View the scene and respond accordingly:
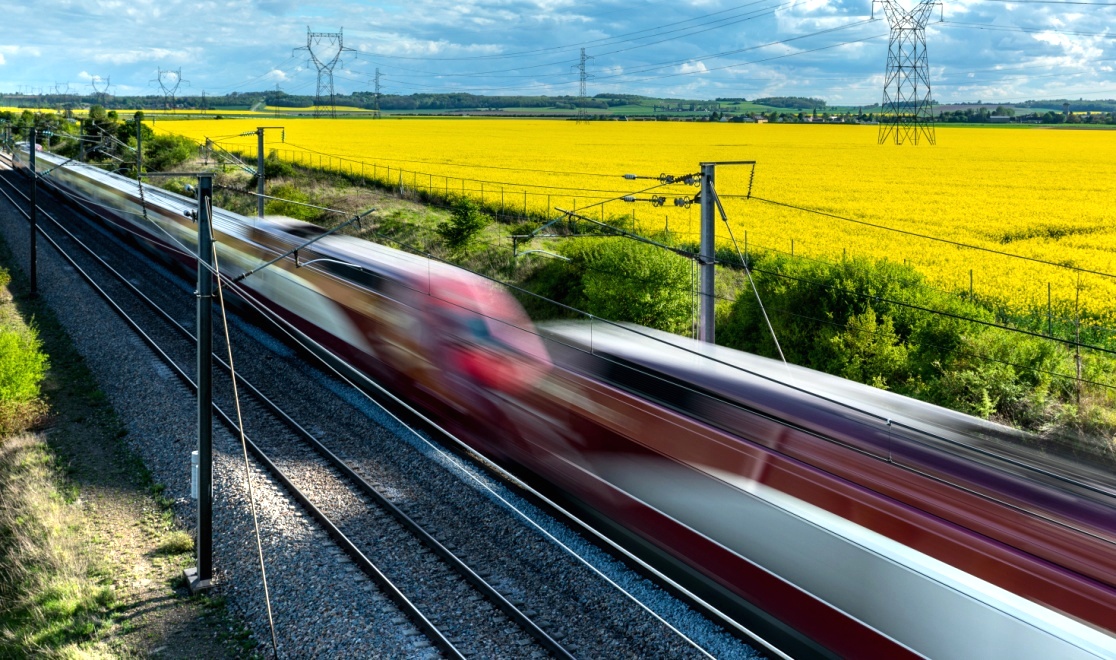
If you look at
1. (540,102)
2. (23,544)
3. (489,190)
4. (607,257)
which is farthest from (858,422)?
(540,102)

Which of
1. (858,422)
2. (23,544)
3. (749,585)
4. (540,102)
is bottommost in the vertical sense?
(23,544)

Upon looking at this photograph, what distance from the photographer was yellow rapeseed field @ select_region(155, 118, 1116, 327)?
2866 cm

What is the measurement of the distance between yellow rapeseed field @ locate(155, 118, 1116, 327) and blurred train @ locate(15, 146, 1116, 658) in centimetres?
1331

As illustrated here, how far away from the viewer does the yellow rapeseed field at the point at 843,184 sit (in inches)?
1128

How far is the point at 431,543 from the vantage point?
43.2ft

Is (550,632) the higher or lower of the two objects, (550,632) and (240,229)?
the lower

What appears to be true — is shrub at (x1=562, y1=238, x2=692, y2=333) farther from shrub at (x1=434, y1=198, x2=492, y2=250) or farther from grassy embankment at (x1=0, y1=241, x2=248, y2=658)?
grassy embankment at (x1=0, y1=241, x2=248, y2=658)

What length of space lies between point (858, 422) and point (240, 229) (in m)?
20.5

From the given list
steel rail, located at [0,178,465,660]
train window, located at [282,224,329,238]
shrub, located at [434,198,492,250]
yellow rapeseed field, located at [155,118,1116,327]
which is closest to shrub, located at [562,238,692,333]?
yellow rapeseed field, located at [155,118,1116,327]

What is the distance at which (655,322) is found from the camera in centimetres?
2497

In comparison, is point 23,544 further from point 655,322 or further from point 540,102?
point 540,102

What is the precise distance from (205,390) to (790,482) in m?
7.57

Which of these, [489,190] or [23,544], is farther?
[489,190]

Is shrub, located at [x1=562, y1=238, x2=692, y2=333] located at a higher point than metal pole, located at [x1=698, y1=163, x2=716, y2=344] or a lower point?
lower
